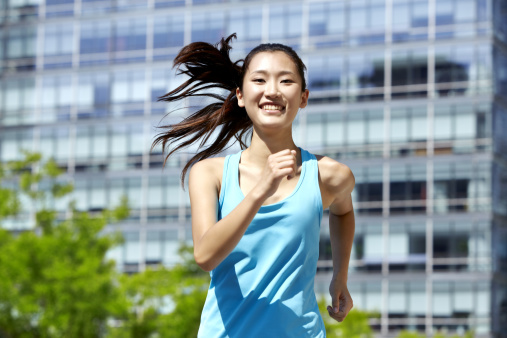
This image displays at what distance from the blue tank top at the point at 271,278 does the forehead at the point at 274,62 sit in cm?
47

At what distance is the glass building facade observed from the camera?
54.2m

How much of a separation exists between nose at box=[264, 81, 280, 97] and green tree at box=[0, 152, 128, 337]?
1212 inches

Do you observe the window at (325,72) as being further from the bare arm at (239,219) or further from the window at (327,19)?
the bare arm at (239,219)

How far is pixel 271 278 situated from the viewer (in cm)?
414

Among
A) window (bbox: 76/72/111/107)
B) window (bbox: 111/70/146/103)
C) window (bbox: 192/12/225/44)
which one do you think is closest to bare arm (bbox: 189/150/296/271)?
window (bbox: 192/12/225/44)

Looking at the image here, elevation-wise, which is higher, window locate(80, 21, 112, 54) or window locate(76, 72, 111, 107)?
window locate(80, 21, 112, 54)

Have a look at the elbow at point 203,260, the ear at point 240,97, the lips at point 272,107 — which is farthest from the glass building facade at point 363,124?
the elbow at point 203,260

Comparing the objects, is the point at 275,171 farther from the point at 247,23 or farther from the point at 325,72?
the point at 247,23

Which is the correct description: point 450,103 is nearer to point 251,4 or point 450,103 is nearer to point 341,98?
point 341,98

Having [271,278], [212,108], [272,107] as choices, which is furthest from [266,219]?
[212,108]

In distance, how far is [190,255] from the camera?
41188 millimetres

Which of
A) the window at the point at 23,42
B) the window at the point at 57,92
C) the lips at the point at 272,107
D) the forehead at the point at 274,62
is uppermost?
the window at the point at 23,42

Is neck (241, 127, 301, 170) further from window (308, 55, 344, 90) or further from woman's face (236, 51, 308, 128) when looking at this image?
window (308, 55, 344, 90)

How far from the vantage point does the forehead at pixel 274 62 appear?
427 cm
